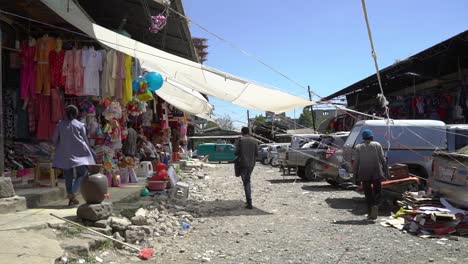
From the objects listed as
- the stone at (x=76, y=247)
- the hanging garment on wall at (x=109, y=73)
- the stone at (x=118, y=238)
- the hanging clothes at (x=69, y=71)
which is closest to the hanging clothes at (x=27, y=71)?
the hanging clothes at (x=69, y=71)

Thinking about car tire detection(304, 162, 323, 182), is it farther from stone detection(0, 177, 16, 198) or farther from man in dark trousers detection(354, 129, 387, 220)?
stone detection(0, 177, 16, 198)

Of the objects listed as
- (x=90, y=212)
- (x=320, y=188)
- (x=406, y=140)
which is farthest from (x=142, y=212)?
(x=320, y=188)

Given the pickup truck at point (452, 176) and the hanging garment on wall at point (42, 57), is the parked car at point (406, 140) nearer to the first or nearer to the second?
the pickup truck at point (452, 176)

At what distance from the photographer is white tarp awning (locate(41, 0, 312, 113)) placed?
8938 mm

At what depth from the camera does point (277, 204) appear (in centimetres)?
1130

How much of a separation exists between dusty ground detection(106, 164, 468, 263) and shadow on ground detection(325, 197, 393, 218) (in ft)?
0.07

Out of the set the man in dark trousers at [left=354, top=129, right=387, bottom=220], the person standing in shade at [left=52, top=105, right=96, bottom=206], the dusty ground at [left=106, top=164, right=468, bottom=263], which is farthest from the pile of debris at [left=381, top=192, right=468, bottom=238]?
the person standing in shade at [left=52, top=105, right=96, bottom=206]

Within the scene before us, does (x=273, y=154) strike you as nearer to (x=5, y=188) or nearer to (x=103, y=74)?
(x=103, y=74)

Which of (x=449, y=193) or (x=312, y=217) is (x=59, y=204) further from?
(x=449, y=193)

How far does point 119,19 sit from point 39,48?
5.55 meters

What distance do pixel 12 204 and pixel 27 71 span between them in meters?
3.46

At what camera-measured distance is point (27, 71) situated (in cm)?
891

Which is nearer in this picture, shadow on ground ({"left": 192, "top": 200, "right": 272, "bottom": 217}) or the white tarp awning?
the white tarp awning

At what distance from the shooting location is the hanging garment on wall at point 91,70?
30.1ft
